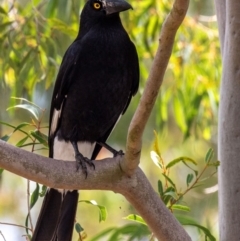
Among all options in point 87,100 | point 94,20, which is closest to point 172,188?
point 87,100

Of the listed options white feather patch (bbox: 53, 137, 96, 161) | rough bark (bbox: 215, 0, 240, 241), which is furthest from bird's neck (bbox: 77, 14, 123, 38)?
rough bark (bbox: 215, 0, 240, 241)

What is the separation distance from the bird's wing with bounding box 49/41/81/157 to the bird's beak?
17 cm

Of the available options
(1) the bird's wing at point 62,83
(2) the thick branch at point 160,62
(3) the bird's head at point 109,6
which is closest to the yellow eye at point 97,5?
(3) the bird's head at point 109,6

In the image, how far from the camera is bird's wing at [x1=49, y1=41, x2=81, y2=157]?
2527 millimetres

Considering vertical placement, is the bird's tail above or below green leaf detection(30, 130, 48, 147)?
below

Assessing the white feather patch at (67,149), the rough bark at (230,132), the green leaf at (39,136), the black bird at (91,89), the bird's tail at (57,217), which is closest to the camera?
the rough bark at (230,132)

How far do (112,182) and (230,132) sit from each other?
1.12ft

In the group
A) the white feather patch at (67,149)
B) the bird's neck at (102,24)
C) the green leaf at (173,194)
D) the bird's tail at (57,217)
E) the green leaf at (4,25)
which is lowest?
the bird's tail at (57,217)

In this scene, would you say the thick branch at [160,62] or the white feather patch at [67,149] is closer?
the thick branch at [160,62]

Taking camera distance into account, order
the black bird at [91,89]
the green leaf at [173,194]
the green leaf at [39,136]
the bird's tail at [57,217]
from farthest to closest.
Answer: the black bird at [91,89], the bird's tail at [57,217], the green leaf at [39,136], the green leaf at [173,194]

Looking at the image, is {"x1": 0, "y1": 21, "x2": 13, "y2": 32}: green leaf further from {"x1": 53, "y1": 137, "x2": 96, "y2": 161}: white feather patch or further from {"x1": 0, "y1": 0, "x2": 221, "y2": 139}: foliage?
{"x1": 53, "y1": 137, "x2": 96, "y2": 161}: white feather patch

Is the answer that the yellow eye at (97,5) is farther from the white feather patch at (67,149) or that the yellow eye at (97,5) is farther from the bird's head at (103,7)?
the white feather patch at (67,149)

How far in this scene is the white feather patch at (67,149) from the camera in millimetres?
2588

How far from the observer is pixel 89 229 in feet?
17.7
